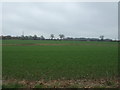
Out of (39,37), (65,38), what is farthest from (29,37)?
(65,38)

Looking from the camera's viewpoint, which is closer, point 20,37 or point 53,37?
point 20,37

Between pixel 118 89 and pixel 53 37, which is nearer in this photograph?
pixel 118 89

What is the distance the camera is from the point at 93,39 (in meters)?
124

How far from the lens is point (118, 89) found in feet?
15.6

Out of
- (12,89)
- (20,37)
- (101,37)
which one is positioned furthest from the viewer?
(101,37)

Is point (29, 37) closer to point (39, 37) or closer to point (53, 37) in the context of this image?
point (39, 37)

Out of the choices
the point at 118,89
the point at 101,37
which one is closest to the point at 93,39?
the point at 101,37

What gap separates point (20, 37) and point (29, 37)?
7842 millimetres

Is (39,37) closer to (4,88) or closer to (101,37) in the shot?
(101,37)

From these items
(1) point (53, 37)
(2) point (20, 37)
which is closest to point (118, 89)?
(2) point (20, 37)

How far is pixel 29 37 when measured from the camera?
124 metres

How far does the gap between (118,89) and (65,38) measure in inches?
5209

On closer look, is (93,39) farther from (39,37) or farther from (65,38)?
(39,37)

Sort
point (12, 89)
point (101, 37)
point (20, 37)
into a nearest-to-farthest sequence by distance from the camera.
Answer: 1. point (12, 89)
2. point (20, 37)
3. point (101, 37)
